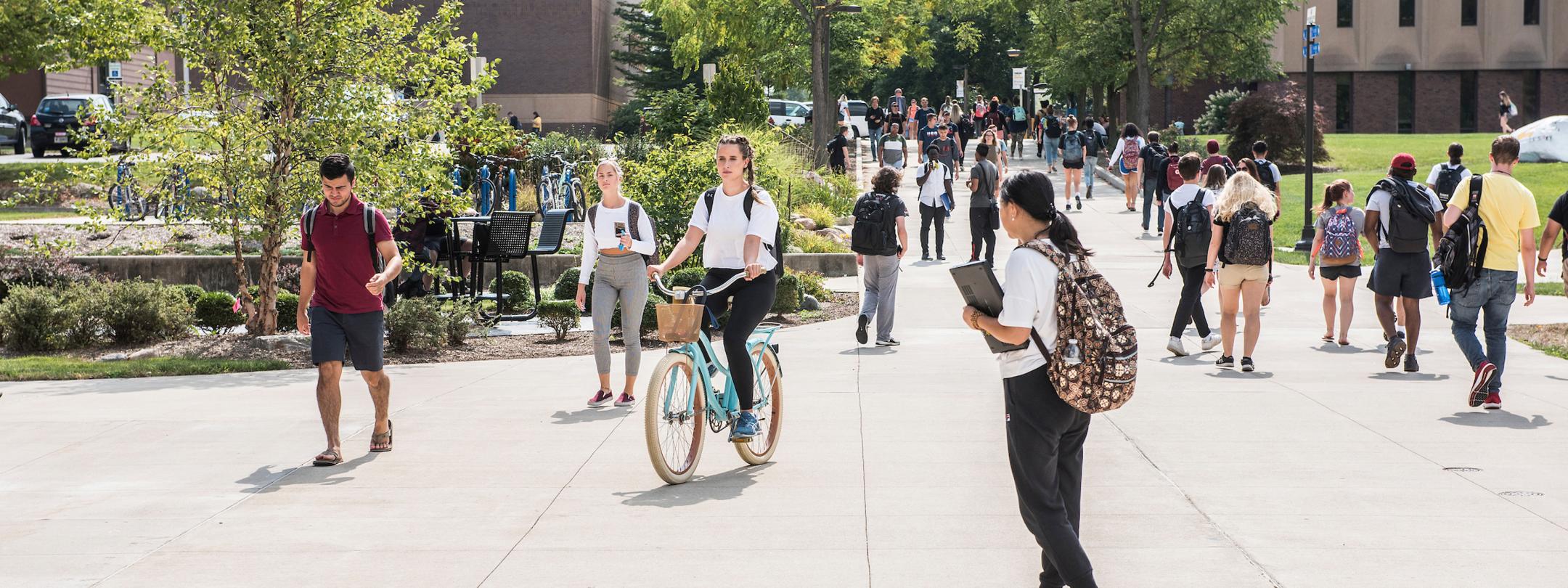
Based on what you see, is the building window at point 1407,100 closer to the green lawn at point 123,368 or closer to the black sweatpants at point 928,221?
the black sweatpants at point 928,221

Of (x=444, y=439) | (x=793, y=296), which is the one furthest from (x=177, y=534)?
(x=793, y=296)

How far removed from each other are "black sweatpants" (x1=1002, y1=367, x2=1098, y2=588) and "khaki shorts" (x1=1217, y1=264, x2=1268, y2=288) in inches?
260

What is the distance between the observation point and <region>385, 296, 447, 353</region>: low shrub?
12.3 metres

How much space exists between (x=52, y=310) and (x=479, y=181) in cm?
882

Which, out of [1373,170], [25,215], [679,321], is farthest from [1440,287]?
[1373,170]

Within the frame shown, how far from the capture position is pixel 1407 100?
62.3m

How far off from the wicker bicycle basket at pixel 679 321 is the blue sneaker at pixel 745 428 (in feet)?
2.28

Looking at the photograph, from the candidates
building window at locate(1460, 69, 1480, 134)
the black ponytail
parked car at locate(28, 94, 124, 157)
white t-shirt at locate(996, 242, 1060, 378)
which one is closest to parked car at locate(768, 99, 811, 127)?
parked car at locate(28, 94, 124, 157)

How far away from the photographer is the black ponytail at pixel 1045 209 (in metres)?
4.48

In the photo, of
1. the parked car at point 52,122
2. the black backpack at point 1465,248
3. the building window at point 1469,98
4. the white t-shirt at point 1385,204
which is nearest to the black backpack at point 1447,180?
the white t-shirt at point 1385,204

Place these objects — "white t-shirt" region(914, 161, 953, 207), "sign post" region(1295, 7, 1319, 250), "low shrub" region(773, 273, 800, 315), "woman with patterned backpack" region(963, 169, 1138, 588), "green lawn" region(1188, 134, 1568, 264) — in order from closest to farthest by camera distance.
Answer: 1. "woman with patterned backpack" region(963, 169, 1138, 588)
2. "low shrub" region(773, 273, 800, 315)
3. "white t-shirt" region(914, 161, 953, 207)
4. "sign post" region(1295, 7, 1319, 250)
5. "green lawn" region(1188, 134, 1568, 264)

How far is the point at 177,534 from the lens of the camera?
5949 millimetres

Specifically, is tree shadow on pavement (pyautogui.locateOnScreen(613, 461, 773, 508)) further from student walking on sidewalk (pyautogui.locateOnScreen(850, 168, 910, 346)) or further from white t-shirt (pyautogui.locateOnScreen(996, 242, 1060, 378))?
student walking on sidewalk (pyautogui.locateOnScreen(850, 168, 910, 346))

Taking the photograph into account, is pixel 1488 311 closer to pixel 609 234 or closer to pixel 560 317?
pixel 609 234
